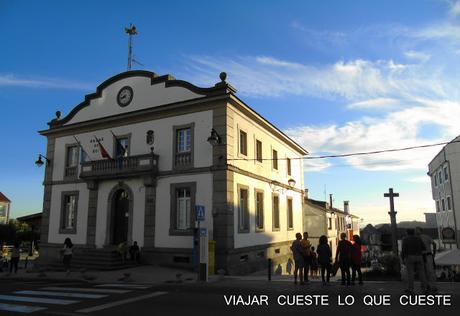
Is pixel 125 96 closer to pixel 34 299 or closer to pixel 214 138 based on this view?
pixel 214 138

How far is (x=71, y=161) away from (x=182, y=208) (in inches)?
345

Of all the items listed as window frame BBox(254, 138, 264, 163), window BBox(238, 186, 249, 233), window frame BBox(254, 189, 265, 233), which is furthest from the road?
window frame BBox(254, 138, 264, 163)

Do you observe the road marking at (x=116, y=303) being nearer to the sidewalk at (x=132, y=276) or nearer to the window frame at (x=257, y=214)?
the sidewalk at (x=132, y=276)

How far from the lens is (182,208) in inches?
724

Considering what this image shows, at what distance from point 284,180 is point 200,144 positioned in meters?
9.24

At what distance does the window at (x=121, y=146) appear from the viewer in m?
20.4

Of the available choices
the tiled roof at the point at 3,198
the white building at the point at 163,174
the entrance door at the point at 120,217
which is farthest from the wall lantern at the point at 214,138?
the tiled roof at the point at 3,198

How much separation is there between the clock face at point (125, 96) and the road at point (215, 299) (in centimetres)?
1115

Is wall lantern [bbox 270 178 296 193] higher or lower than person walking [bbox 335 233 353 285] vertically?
higher

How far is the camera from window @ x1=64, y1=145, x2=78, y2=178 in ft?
73.5

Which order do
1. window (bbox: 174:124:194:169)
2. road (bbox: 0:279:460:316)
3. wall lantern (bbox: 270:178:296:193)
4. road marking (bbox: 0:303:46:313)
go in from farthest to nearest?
wall lantern (bbox: 270:178:296:193)
window (bbox: 174:124:194:169)
road marking (bbox: 0:303:46:313)
road (bbox: 0:279:460:316)

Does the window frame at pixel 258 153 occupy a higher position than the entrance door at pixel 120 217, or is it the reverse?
the window frame at pixel 258 153

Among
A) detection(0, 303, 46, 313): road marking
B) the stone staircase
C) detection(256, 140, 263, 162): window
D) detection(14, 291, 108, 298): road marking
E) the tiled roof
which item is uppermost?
the tiled roof

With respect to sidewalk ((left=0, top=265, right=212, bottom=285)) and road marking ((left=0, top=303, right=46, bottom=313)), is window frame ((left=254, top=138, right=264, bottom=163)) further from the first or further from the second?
road marking ((left=0, top=303, right=46, bottom=313))
